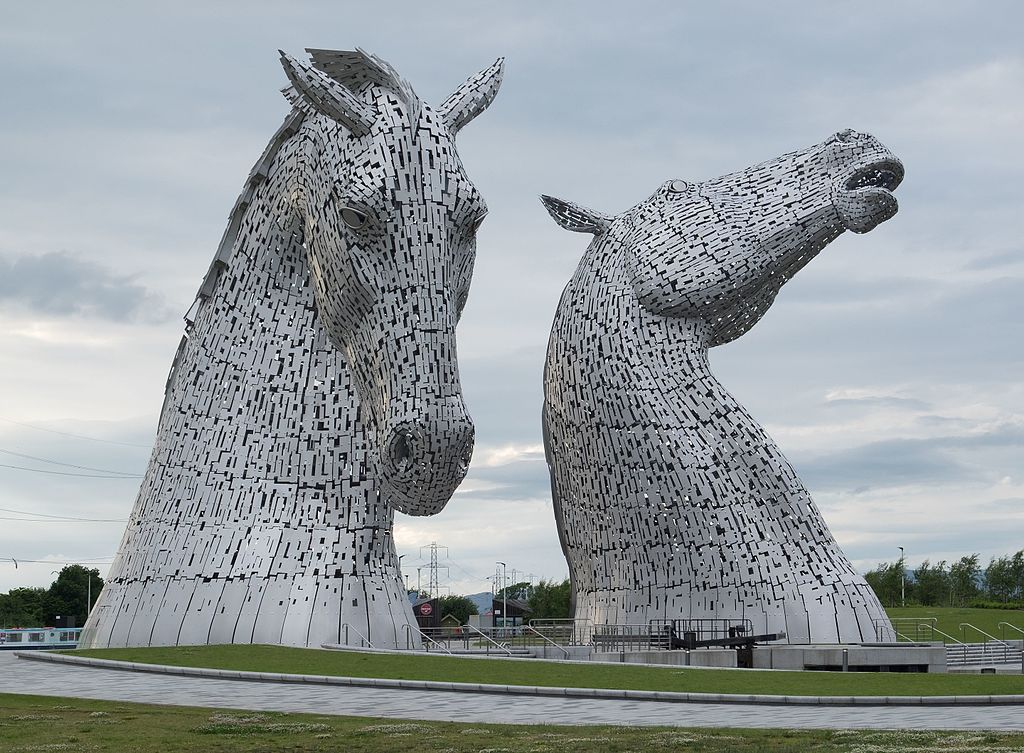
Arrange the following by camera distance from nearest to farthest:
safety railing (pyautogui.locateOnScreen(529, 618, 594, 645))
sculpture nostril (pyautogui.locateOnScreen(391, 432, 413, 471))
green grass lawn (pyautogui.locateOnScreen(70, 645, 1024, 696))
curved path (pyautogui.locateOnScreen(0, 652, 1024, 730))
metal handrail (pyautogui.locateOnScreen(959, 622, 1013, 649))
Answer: curved path (pyautogui.locateOnScreen(0, 652, 1024, 730)) < sculpture nostril (pyautogui.locateOnScreen(391, 432, 413, 471)) < green grass lawn (pyautogui.locateOnScreen(70, 645, 1024, 696)) < metal handrail (pyautogui.locateOnScreen(959, 622, 1013, 649)) < safety railing (pyautogui.locateOnScreen(529, 618, 594, 645))

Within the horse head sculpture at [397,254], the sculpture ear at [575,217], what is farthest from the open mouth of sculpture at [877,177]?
the horse head sculpture at [397,254]

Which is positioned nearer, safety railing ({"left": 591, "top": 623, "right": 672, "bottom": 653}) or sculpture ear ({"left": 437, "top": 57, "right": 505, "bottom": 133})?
sculpture ear ({"left": 437, "top": 57, "right": 505, "bottom": 133})

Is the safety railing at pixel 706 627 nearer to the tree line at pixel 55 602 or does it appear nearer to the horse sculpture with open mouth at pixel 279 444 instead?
the horse sculpture with open mouth at pixel 279 444

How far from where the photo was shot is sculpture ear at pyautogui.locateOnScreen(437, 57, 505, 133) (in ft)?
48.7

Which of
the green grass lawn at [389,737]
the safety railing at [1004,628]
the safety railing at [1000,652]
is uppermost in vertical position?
the safety railing at [1004,628]

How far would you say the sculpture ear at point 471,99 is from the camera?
14836 millimetres

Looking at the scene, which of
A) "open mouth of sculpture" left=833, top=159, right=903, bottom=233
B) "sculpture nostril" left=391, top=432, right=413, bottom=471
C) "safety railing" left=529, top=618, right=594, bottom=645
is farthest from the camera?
"safety railing" left=529, top=618, right=594, bottom=645

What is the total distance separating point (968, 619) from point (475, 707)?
3282cm

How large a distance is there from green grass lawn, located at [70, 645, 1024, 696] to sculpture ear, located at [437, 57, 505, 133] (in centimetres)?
599

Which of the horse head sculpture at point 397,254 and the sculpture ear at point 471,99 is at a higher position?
the sculpture ear at point 471,99

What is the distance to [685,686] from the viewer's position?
13234 mm

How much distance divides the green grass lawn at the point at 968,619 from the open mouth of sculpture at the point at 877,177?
11873 mm

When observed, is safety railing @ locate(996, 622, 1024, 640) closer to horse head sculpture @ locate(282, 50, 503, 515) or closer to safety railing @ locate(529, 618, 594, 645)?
safety railing @ locate(529, 618, 594, 645)

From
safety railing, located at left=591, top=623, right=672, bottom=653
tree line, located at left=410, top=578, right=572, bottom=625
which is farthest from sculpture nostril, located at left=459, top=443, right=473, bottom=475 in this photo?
tree line, located at left=410, top=578, right=572, bottom=625
